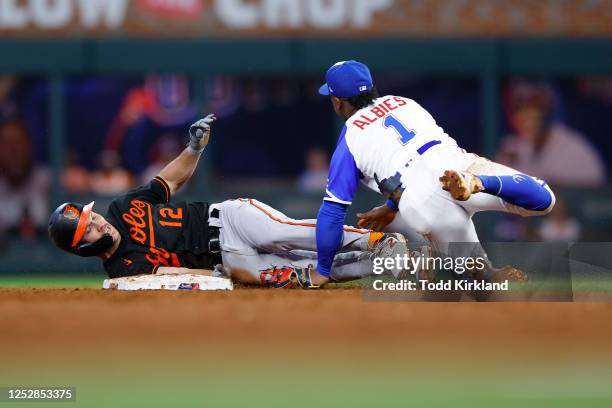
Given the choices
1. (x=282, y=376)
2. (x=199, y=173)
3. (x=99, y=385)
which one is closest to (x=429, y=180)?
(x=282, y=376)

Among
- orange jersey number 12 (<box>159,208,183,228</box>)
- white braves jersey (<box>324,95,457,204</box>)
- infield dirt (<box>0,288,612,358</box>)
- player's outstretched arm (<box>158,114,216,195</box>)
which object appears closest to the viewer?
infield dirt (<box>0,288,612,358</box>)

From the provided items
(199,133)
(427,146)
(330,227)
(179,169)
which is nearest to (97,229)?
Result: (179,169)

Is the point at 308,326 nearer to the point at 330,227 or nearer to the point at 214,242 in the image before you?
the point at 330,227

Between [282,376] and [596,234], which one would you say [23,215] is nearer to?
[596,234]

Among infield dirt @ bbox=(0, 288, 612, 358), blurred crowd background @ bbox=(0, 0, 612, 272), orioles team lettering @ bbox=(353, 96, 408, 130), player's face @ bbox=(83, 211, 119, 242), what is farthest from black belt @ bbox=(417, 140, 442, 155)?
blurred crowd background @ bbox=(0, 0, 612, 272)

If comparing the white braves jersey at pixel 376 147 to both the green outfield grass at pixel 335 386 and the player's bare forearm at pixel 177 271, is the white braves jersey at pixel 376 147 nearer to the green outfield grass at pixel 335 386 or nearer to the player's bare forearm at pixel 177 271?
the player's bare forearm at pixel 177 271

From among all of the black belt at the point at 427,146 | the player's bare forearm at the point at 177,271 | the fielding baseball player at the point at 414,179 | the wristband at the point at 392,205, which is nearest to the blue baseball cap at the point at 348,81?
the fielding baseball player at the point at 414,179

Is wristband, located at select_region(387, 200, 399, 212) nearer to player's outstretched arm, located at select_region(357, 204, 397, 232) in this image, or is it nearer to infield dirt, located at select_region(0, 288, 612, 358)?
player's outstretched arm, located at select_region(357, 204, 397, 232)
